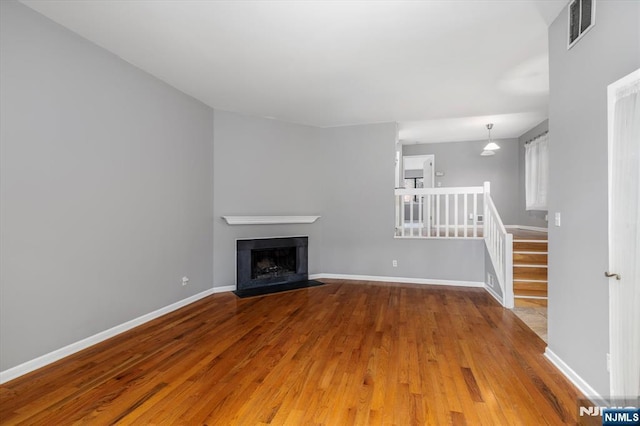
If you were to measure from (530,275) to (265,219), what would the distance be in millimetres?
4059

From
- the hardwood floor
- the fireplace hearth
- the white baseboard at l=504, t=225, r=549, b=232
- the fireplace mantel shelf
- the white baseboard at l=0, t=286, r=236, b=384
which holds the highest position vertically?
the fireplace mantel shelf

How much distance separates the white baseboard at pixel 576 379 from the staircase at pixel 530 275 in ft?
5.27

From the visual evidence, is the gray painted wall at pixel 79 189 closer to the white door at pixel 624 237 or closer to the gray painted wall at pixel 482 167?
the white door at pixel 624 237

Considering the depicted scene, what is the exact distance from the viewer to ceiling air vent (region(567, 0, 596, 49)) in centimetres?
193

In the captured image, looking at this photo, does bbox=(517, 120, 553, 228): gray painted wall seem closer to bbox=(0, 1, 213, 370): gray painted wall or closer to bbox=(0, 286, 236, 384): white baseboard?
bbox=(0, 1, 213, 370): gray painted wall

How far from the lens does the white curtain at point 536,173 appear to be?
568cm

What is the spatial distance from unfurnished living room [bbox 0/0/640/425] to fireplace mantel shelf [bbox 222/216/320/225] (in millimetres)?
47

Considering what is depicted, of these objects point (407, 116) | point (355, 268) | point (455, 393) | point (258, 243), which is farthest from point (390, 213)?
point (455, 393)

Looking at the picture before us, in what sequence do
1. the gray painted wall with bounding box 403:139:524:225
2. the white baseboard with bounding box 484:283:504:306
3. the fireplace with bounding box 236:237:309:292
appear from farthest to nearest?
the gray painted wall with bounding box 403:139:524:225 → the fireplace with bounding box 236:237:309:292 → the white baseboard with bounding box 484:283:504:306

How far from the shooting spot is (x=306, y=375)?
88.0 inches

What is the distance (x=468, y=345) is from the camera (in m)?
2.75

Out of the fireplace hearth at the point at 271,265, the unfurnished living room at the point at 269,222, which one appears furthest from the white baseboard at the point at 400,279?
the fireplace hearth at the point at 271,265

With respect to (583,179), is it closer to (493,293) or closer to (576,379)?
(576,379)

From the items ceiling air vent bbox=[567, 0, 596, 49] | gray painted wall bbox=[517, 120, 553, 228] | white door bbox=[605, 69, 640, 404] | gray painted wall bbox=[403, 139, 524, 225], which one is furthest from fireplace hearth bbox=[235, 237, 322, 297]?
gray painted wall bbox=[517, 120, 553, 228]
